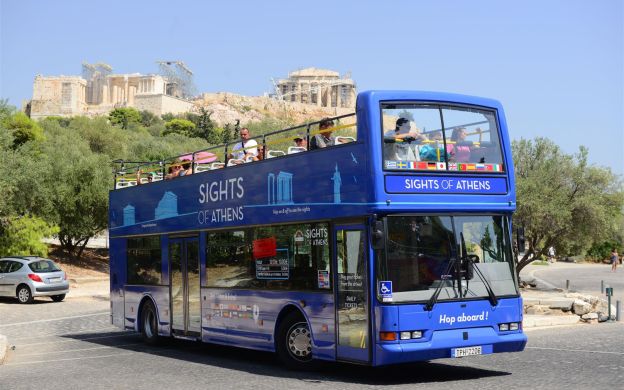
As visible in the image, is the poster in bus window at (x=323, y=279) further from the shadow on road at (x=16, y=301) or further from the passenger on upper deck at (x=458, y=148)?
the shadow on road at (x=16, y=301)

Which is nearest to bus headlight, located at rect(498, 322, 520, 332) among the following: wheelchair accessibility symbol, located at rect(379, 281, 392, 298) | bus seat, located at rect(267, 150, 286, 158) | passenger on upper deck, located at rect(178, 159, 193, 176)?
wheelchair accessibility symbol, located at rect(379, 281, 392, 298)

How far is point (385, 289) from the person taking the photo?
10578 millimetres

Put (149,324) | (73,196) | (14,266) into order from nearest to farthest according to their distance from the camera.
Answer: (149,324)
(14,266)
(73,196)

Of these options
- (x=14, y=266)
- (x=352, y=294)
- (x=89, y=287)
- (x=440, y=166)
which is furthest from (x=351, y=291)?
(x=89, y=287)

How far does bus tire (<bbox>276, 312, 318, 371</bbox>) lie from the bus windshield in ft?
6.40

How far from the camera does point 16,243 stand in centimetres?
3841

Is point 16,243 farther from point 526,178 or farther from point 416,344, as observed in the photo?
point 416,344

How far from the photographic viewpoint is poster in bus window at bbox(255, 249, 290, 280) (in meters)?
12.7

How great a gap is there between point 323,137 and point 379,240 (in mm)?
2409

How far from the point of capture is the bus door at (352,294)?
10.8 metres

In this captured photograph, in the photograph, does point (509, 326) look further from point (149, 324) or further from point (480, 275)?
point (149, 324)

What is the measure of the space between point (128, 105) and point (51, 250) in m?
156

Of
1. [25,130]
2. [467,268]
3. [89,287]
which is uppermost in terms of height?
[25,130]

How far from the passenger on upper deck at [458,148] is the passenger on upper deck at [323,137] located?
1743mm
